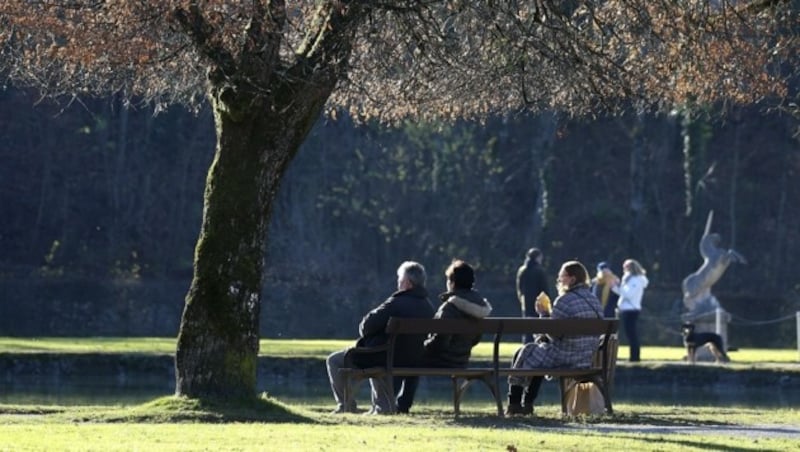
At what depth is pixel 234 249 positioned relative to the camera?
51.4 feet

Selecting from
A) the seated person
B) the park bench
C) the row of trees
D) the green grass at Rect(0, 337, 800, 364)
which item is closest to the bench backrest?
the park bench

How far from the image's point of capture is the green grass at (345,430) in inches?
472

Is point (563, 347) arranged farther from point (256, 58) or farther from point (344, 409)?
point (256, 58)

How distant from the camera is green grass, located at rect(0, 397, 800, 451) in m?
12.0

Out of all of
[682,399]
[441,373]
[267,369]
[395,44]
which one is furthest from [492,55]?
[267,369]

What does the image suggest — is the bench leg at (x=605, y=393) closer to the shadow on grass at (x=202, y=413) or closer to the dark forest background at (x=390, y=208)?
the shadow on grass at (x=202, y=413)

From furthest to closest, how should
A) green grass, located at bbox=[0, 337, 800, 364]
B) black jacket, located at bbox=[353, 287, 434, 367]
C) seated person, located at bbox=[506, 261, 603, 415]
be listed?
1. green grass, located at bbox=[0, 337, 800, 364]
2. black jacket, located at bbox=[353, 287, 434, 367]
3. seated person, located at bbox=[506, 261, 603, 415]

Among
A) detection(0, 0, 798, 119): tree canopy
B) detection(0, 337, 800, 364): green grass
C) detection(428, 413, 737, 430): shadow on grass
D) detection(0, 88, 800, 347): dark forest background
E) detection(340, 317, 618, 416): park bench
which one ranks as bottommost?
detection(428, 413, 737, 430): shadow on grass

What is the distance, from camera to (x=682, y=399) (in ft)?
81.6

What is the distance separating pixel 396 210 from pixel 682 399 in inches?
1389

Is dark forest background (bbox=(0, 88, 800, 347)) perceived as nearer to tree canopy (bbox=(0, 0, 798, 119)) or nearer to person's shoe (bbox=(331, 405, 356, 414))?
tree canopy (bbox=(0, 0, 798, 119))

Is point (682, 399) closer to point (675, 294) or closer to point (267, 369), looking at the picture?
point (267, 369)

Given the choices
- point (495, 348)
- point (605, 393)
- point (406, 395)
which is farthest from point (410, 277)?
point (605, 393)

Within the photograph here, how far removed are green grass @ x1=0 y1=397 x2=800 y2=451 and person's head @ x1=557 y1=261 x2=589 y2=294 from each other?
1.17 metres
